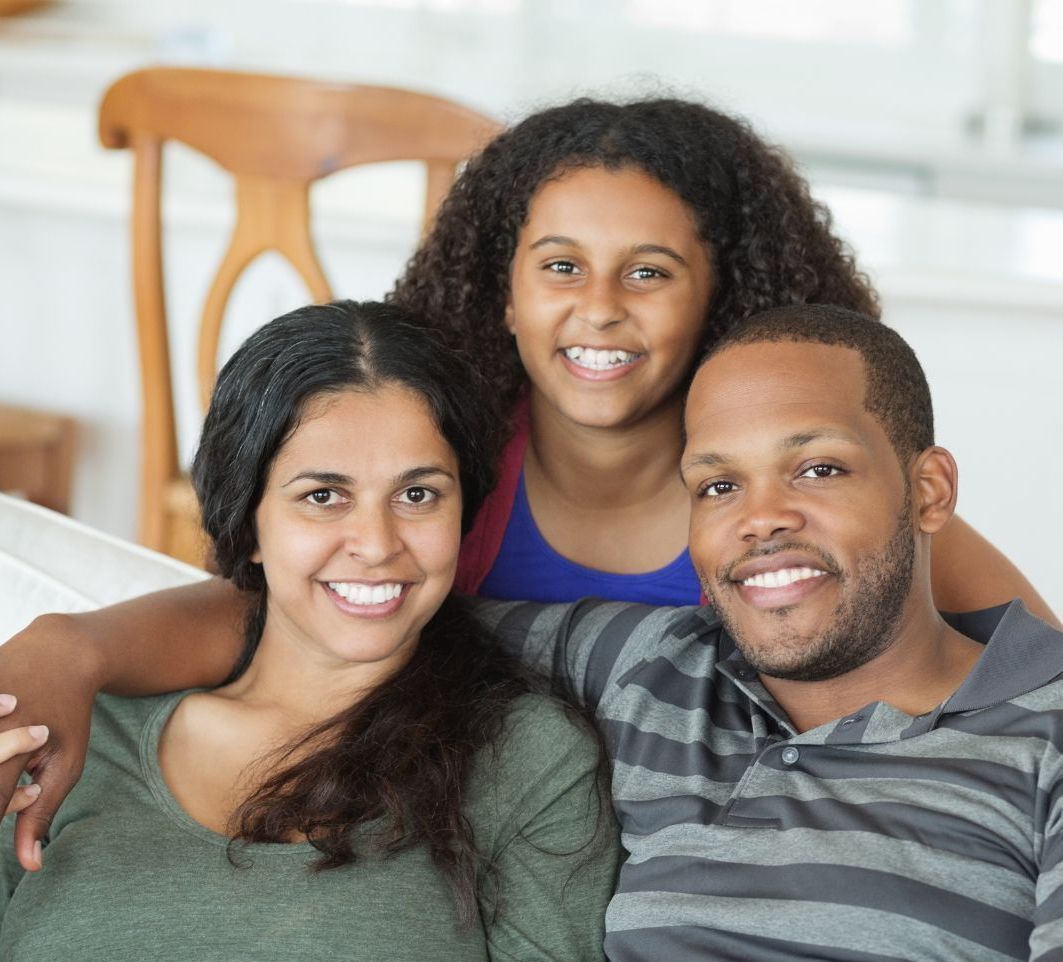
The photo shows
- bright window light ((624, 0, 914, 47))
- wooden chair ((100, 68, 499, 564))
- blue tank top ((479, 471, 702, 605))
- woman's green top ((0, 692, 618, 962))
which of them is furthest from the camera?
bright window light ((624, 0, 914, 47))

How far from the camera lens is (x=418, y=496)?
4.51 ft

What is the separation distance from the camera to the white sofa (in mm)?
1579

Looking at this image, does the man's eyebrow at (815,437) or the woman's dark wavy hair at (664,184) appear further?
the woman's dark wavy hair at (664,184)

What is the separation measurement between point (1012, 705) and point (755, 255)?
645 mm

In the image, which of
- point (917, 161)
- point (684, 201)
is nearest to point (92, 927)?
point (684, 201)

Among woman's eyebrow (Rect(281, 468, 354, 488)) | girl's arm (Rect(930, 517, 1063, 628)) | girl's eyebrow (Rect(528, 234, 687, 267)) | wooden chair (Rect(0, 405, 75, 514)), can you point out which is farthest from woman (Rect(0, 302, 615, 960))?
wooden chair (Rect(0, 405, 75, 514))

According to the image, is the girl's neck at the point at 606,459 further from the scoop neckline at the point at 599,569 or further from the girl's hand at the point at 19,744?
the girl's hand at the point at 19,744

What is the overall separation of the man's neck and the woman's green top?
190mm

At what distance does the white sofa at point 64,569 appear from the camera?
1.58m

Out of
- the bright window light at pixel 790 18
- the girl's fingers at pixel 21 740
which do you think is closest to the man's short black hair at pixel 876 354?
the girl's fingers at pixel 21 740

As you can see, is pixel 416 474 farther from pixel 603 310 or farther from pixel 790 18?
pixel 790 18

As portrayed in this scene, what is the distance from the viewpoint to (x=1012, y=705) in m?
1.22

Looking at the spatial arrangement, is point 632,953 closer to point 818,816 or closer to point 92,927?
point 818,816

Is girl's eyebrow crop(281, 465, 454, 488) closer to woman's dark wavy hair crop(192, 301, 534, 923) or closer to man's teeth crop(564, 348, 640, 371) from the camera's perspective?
woman's dark wavy hair crop(192, 301, 534, 923)
